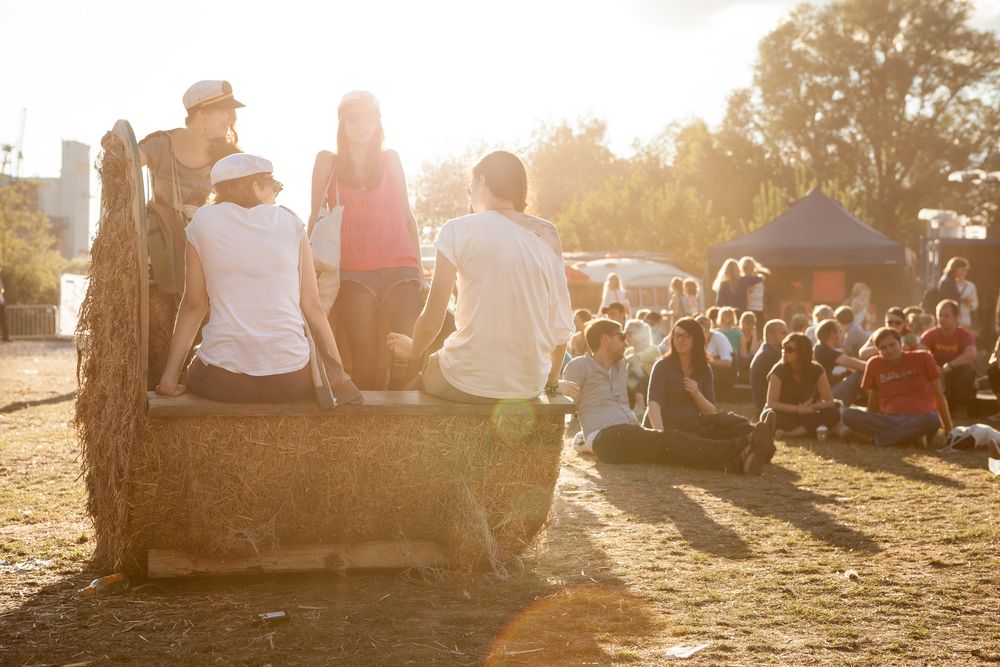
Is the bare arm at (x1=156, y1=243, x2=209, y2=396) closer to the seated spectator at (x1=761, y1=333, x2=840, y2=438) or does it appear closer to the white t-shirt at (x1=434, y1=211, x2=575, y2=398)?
the white t-shirt at (x1=434, y1=211, x2=575, y2=398)

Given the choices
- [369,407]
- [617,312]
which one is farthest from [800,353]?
[369,407]

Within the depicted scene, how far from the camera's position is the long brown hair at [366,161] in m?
6.54

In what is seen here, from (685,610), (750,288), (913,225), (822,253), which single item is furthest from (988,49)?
(685,610)

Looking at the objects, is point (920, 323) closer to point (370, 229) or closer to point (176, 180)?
point (370, 229)

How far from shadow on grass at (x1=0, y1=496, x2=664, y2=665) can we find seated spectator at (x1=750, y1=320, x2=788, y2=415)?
26.5ft

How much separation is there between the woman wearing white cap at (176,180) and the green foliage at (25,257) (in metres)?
44.2

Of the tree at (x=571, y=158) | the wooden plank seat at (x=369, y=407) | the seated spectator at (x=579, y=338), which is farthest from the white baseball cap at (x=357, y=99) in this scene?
the tree at (x=571, y=158)

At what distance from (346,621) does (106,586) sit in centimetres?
121

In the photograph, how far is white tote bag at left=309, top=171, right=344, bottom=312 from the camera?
639cm

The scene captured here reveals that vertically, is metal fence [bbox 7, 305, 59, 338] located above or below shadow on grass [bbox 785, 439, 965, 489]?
below

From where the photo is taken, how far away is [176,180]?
6.35 m

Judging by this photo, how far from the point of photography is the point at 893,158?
4941 cm

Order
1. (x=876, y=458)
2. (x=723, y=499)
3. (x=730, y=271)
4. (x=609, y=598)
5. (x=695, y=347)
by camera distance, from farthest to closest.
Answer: (x=730, y=271)
(x=695, y=347)
(x=876, y=458)
(x=723, y=499)
(x=609, y=598)

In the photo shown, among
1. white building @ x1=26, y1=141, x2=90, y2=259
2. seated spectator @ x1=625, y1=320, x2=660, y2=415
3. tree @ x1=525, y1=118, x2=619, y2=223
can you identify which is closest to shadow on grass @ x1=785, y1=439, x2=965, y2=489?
seated spectator @ x1=625, y1=320, x2=660, y2=415
